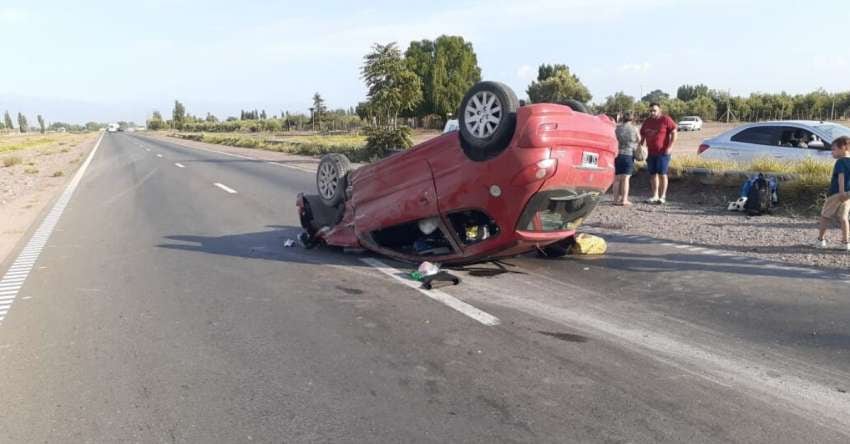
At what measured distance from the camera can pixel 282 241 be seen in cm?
884

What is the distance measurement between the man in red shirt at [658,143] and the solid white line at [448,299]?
609cm

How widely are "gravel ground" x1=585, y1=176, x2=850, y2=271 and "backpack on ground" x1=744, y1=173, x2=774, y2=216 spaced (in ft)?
0.47

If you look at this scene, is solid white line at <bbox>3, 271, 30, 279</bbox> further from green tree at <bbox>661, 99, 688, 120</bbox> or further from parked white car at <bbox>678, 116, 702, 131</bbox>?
green tree at <bbox>661, 99, 688, 120</bbox>

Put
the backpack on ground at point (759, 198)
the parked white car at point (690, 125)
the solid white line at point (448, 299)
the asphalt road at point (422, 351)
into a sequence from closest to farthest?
the asphalt road at point (422, 351) → the solid white line at point (448, 299) → the backpack on ground at point (759, 198) → the parked white car at point (690, 125)

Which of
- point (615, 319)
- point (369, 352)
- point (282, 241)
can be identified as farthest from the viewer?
point (282, 241)

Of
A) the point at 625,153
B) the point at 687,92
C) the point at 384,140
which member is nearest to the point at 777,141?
the point at 625,153

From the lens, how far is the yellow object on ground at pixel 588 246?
7348 mm

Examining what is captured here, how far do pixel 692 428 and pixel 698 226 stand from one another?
251 inches

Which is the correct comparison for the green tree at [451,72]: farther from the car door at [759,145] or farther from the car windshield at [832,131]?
the car windshield at [832,131]

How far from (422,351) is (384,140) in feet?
75.9

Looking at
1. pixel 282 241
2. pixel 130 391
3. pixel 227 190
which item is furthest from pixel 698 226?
pixel 227 190

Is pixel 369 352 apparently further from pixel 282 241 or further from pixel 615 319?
pixel 282 241

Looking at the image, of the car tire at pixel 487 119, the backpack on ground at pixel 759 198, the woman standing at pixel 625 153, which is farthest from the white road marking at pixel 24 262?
the backpack on ground at pixel 759 198

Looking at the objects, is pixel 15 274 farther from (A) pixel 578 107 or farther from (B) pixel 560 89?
(B) pixel 560 89
